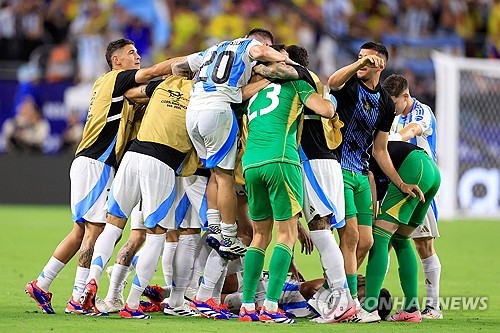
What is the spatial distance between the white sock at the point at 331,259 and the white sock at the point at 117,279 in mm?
1518

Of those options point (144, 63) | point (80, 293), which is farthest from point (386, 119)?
point (144, 63)

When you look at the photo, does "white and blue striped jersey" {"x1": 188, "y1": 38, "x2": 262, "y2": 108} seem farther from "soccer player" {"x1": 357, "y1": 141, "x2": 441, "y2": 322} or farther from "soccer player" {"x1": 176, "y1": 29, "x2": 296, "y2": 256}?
"soccer player" {"x1": 357, "y1": 141, "x2": 441, "y2": 322}

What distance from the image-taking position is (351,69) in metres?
7.44

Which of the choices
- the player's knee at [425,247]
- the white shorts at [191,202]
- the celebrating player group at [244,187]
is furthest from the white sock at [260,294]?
the player's knee at [425,247]

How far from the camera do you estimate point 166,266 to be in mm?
8094

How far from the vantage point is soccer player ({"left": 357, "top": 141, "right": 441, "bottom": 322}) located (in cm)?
791

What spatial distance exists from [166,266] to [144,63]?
1148 cm

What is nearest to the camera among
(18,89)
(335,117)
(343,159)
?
(335,117)

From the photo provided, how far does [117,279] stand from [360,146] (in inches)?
86.2

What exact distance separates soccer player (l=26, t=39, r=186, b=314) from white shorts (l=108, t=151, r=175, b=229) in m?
0.38

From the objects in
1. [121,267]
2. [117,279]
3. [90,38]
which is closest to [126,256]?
[121,267]

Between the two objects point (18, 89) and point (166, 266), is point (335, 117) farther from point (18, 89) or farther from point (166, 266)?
point (18, 89)

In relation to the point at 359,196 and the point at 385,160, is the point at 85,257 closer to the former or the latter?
the point at 359,196

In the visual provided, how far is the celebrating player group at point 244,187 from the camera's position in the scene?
7.48 meters
